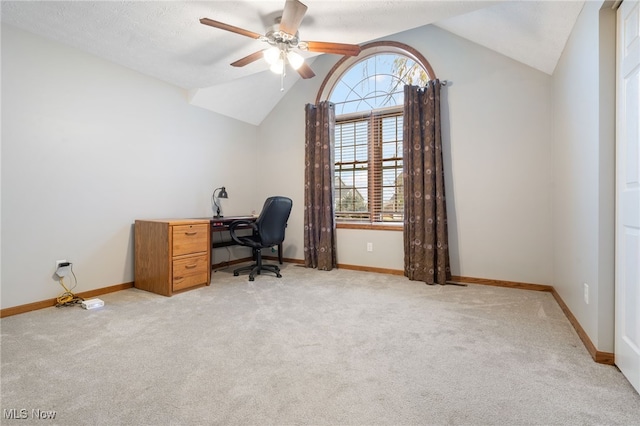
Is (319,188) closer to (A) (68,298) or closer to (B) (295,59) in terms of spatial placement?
(B) (295,59)

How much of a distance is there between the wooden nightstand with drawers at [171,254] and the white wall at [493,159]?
7.62ft

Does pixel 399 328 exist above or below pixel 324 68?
below

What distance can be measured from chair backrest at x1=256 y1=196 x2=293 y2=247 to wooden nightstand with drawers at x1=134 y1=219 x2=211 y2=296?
0.60 m

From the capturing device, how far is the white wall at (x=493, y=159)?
121 inches

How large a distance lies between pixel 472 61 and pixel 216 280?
383 cm

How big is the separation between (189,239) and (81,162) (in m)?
1.19

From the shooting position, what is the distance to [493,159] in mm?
3277

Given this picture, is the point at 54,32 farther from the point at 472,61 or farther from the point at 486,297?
the point at 486,297

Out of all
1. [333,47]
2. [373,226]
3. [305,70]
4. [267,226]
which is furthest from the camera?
[373,226]

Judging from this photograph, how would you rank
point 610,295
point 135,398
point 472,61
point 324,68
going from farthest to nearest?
1. point 324,68
2. point 472,61
3. point 610,295
4. point 135,398

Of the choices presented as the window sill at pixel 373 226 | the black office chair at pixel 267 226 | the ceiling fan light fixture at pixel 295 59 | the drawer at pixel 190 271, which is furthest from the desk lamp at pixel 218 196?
the ceiling fan light fixture at pixel 295 59

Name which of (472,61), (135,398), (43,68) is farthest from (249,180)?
(135,398)

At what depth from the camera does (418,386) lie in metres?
1.45

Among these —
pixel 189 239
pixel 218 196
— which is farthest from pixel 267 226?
pixel 218 196
